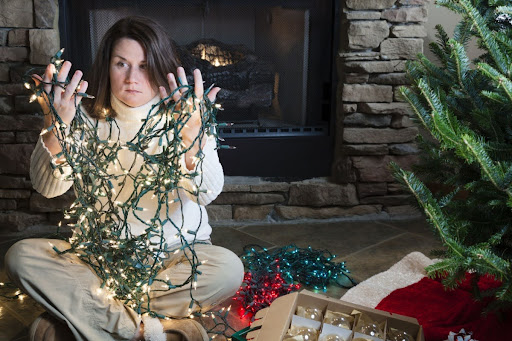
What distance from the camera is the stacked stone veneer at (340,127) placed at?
2.37m

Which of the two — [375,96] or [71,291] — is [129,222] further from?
[375,96]

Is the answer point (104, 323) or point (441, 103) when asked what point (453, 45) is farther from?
point (104, 323)

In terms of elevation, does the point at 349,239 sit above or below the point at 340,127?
below

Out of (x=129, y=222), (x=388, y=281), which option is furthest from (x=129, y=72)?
(x=388, y=281)

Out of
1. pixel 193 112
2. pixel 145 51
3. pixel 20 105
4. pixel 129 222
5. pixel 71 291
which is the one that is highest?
pixel 145 51

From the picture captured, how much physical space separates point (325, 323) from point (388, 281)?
0.80 meters

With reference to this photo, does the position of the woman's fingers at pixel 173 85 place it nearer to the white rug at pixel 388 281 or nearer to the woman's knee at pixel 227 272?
the woman's knee at pixel 227 272

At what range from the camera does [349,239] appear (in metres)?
2.49

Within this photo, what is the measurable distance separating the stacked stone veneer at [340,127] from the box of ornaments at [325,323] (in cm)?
129

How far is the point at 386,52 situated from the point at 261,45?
58 cm

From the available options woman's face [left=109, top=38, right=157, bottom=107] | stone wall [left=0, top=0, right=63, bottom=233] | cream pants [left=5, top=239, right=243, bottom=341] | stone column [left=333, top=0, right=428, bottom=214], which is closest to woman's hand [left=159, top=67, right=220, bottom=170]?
woman's face [left=109, top=38, right=157, bottom=107]

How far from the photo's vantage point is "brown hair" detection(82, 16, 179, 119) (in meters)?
1.64

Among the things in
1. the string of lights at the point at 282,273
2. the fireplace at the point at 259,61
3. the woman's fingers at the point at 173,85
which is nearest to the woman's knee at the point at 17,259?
the woman's fingers at the point at 173,85

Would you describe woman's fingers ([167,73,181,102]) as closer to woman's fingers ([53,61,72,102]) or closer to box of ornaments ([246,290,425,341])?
woman's fingers ([53,61,72,102])
